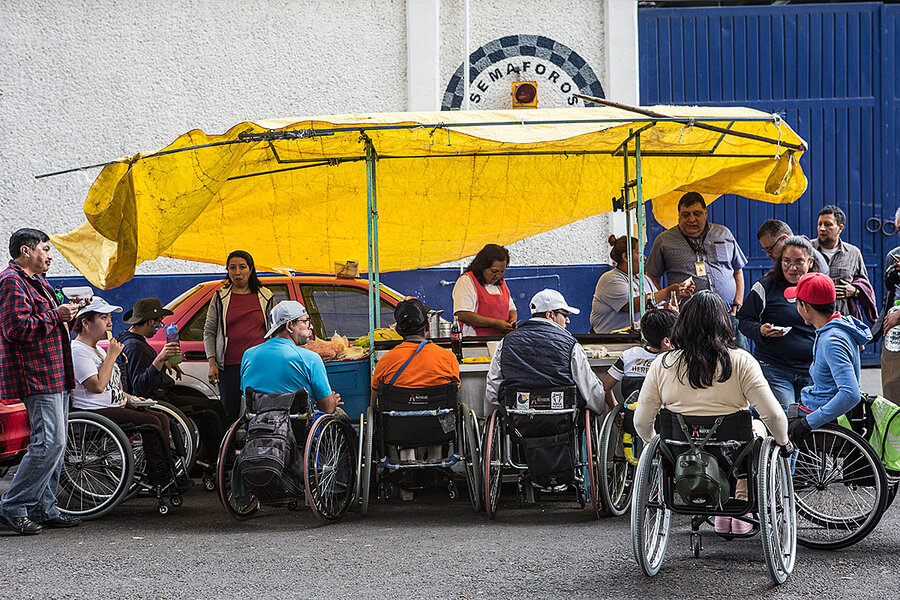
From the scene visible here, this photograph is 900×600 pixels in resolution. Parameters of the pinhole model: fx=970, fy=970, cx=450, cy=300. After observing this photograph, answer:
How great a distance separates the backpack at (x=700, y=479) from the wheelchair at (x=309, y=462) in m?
2.32

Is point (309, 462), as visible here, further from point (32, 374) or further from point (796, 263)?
point (796, 263)

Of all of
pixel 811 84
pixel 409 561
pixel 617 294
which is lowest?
pixel 409 561

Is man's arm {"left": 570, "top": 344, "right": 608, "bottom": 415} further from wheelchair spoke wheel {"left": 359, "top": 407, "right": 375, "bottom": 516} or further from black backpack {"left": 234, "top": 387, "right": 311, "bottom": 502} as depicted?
black backpack {"left": 234, "top": 387, "right": 311, "bottom": 502}

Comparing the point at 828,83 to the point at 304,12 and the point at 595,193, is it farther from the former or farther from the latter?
the point at 304,12

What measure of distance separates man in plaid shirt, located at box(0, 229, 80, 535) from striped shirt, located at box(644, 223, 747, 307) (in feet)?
15.1

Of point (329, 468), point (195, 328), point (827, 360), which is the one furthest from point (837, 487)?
point (195, 328)

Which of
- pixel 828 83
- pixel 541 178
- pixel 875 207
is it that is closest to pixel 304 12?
pixel 541 178

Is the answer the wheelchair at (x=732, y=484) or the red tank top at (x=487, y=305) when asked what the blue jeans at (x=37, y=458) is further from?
the wheelchair at (x=732, y=484)

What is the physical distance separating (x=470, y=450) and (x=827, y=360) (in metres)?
2.26

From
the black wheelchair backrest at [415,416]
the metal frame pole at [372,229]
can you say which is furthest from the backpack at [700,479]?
the metal frame pole at [372,229]

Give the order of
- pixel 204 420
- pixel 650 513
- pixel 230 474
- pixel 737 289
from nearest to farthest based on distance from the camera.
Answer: pixel 650 513 < pixel 230 474 < pixel 204 420 < pixel 737 289

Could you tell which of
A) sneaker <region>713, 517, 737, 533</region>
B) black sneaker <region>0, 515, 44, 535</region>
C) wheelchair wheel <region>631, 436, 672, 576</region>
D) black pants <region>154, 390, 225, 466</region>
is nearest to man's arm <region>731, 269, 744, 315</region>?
sneaker <region>713, 517, 737, 533</region>

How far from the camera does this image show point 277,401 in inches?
238

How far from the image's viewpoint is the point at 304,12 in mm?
11414
